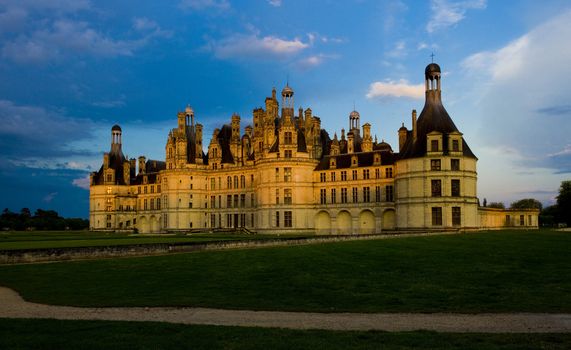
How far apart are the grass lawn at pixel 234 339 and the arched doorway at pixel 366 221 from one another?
196 ft

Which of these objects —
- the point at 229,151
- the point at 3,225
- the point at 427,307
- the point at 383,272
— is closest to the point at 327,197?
the point at 229,151

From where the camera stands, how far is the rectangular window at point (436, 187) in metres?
60.6

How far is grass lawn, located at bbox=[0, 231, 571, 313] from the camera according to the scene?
693 inches

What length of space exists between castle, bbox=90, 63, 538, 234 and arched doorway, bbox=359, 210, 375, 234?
0.44 feet

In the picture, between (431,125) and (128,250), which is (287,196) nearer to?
(431,125)

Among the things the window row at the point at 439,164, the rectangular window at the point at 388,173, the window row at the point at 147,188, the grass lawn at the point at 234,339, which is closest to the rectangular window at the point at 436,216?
the window row at the point at 439,164

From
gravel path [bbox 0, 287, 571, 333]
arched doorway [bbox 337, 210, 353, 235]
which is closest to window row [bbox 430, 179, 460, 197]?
arched doorway [bbox 337, 210, 353, 235]

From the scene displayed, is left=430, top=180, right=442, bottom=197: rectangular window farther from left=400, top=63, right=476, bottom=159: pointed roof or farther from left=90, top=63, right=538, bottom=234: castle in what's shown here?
left=400, top=63, right=476, bottom=159: pointed roof

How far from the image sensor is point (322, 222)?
76625 millimetres

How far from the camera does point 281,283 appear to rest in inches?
855

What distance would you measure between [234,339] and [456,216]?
52.2 m

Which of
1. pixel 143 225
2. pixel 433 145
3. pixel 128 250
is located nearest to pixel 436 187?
pixel 433 145

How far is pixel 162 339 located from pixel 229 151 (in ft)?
253

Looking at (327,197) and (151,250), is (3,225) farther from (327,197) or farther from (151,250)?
(151,250)
